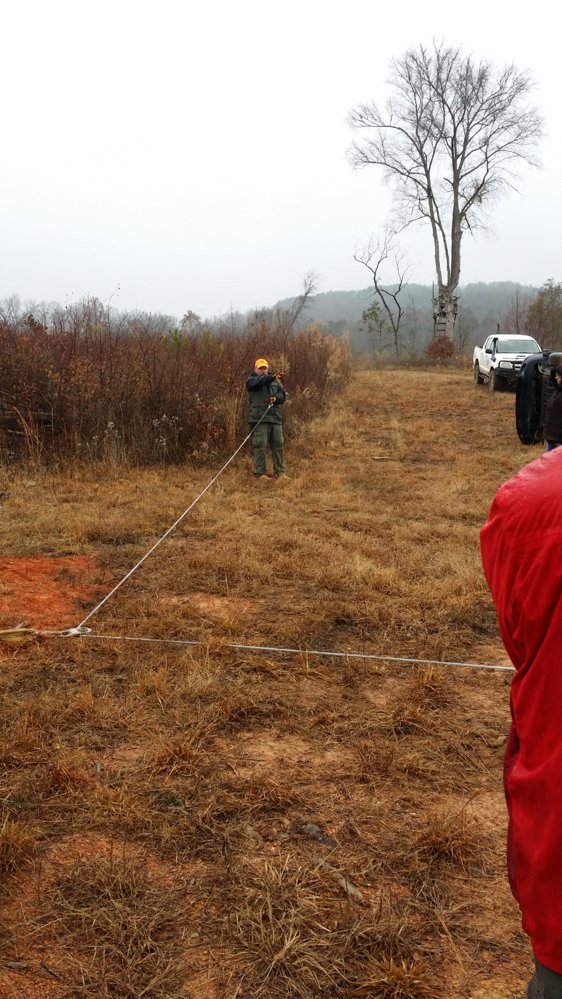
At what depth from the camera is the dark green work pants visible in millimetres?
9156

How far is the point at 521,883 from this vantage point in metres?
1.08

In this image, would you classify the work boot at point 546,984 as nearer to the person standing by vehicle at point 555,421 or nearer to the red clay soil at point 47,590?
the red clay soil at point 47,590

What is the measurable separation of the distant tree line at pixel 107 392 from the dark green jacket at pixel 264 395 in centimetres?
108

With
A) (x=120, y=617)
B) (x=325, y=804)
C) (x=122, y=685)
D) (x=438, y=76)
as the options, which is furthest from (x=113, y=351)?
(x=438, y=76)

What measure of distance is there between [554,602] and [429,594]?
3985 mm

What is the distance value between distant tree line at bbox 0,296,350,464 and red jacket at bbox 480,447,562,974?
28.5 feet

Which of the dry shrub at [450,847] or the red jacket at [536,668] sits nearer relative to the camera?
the red jacket at [536,668]

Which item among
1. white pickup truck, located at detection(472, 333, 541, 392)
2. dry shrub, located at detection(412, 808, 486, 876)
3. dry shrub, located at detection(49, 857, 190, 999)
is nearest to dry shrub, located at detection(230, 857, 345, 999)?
dry shrub, located at detection(49, 857, 190, 999)

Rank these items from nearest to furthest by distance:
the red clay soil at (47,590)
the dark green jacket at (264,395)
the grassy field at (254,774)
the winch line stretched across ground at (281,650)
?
the grassy field at (254,774)
the winch line stretched across ground at (281,650)
the red clay soil at (47,590)
the dark green jacket at (264,395)

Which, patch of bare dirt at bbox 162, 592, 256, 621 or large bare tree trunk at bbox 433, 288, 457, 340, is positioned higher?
large bare tree trunk at bbox 433, 288, 457, 340

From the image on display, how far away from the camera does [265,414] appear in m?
9.05

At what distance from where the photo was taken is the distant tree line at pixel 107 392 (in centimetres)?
926

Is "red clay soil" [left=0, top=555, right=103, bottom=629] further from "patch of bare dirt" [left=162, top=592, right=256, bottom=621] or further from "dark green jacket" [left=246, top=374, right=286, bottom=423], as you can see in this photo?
"dark green jacket" [left=246, top=374, right=286, bottom=423]

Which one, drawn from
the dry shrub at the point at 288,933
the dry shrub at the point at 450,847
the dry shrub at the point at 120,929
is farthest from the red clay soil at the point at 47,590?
Result: the dry shrub at the point at 450,847
